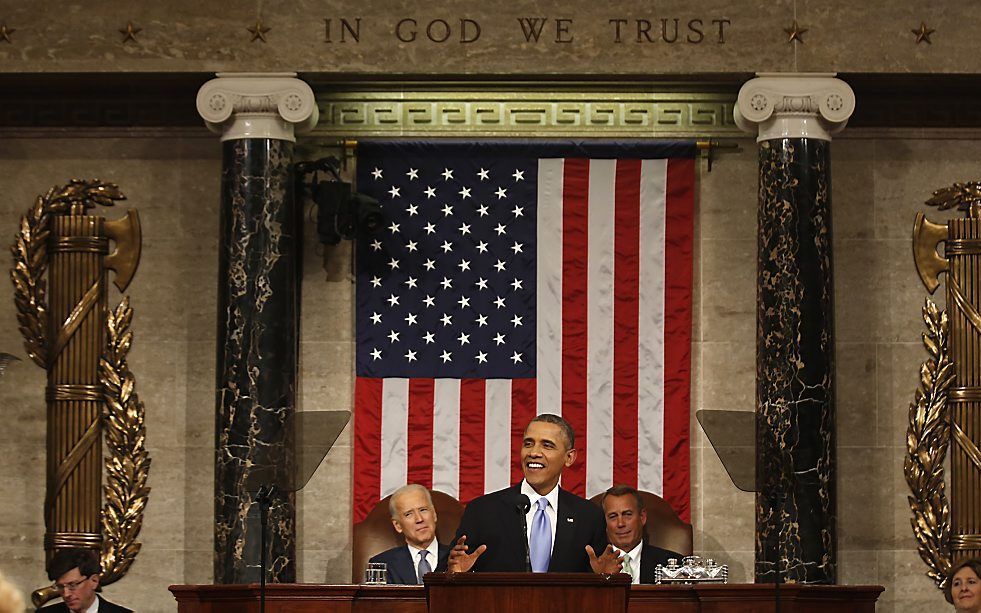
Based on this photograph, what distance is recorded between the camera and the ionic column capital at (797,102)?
12062 mm

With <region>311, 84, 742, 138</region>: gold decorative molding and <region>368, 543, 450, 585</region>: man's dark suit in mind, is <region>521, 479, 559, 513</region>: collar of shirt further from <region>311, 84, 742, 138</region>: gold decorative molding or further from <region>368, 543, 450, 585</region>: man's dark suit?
<region>311, 84, 742, 138</region>: gold decorative molding

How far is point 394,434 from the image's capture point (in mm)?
12961

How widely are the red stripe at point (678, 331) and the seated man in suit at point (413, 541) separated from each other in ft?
6.84

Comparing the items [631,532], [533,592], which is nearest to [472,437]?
[631,532]

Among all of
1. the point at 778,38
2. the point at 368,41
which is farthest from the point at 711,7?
the point at 368,41

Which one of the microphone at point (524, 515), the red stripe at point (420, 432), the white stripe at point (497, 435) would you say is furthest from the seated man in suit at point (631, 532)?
the microphone at point (524, 515)

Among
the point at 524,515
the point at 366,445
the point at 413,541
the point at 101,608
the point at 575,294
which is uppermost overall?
the point at 575,294

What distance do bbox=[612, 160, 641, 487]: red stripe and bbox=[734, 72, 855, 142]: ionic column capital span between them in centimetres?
140

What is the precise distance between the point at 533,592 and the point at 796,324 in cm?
469

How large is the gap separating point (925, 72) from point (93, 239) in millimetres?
6949

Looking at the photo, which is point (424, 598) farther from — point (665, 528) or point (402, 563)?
point (665, 528)

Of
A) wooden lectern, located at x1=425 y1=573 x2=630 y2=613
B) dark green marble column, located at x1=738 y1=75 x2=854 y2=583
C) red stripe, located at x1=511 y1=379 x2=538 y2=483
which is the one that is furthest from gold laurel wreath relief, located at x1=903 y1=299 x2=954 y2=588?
wooden lectern, located at x1=425 y1=573 x2=630 y2=613

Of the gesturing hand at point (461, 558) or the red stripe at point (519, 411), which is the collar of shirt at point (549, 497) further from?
the red stripe at point (519, 411)

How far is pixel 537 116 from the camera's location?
13367mm
